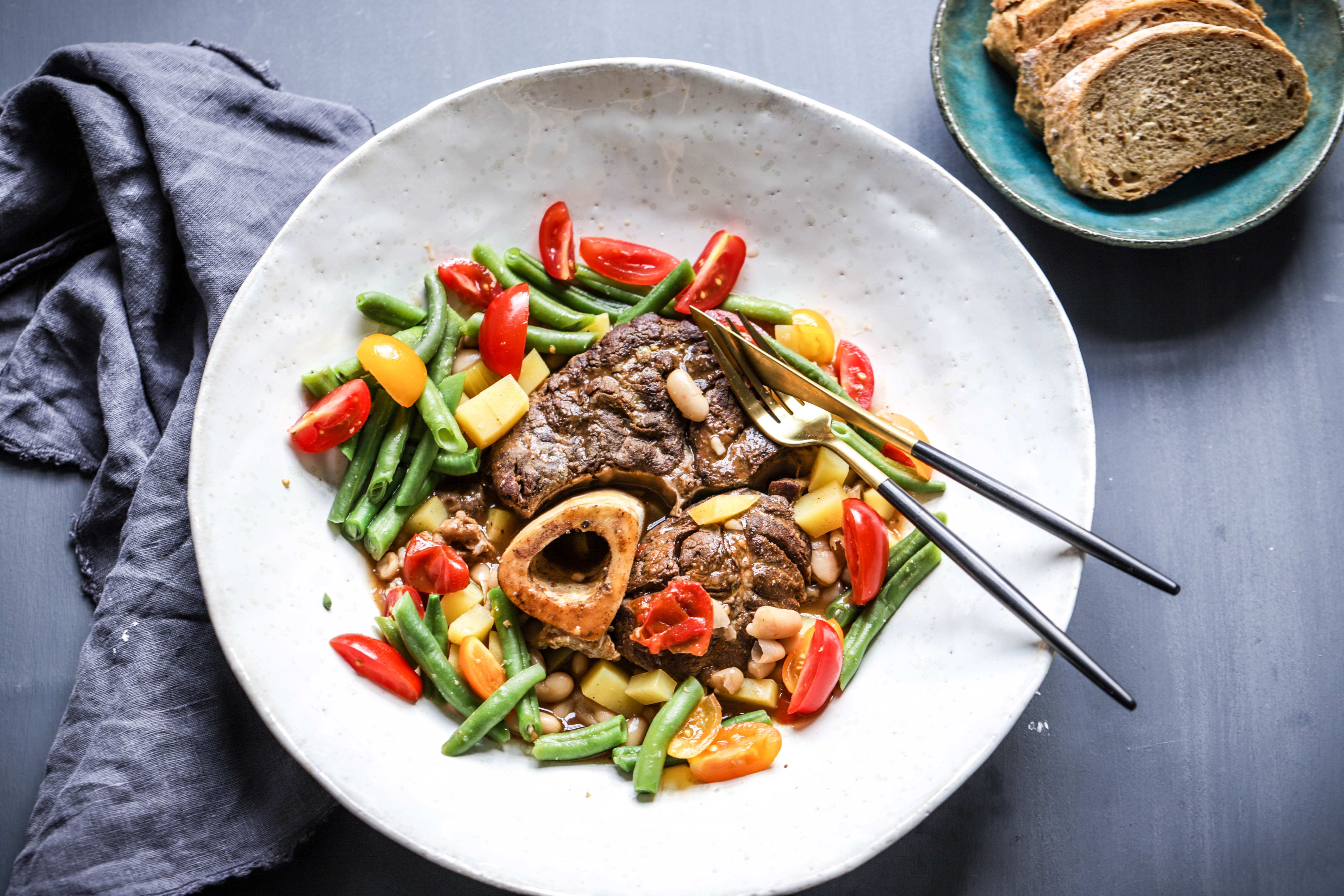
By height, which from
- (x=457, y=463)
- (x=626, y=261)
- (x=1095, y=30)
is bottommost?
(x=457, y=463)

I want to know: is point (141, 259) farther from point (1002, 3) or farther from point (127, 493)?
point (1002, 3)

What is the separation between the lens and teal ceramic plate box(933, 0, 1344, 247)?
4.20 m

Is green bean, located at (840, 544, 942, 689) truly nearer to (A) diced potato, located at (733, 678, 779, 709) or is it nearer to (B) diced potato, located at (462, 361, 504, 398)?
(A) diced potato, located at (733, 678, 779, 709)

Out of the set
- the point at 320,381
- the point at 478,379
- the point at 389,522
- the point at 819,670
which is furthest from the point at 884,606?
the point at 320,381

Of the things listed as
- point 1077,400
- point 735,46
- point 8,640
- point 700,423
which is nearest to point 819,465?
point 700,423

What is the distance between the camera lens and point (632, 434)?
3.86 m

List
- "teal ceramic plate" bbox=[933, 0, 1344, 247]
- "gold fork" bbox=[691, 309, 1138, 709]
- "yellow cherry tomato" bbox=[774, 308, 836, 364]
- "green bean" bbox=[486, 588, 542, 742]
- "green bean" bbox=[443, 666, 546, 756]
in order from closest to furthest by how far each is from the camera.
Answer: "gold fork" bbox=[691, 309, 1138, 709], "green bean" bbox=[443, 666, 546, 756], "green bean" bbox=[486, 588, 542, 742], "yellow cherry tomato" bbox=[774, 308, 836, 364], "teal ceramic plate" bbox=[933, 0, 1344, 247]

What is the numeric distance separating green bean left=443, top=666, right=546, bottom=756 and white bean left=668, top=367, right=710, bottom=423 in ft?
4.24

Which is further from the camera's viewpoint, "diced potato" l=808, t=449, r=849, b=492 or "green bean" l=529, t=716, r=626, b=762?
"diced potato" l=808, t=449, r=849, b=492

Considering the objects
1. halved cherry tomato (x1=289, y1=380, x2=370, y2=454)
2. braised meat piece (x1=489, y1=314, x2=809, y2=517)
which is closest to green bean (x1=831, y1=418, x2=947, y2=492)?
braised meat piece (x1=489, y1=314, x2=809, y2=517)

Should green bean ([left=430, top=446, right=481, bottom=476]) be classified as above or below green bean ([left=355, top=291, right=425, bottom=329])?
below

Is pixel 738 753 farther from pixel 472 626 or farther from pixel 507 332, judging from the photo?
pixel 507 332

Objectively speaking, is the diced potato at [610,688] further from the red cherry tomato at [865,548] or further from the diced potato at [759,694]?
the red cherry tomato at [865,548]

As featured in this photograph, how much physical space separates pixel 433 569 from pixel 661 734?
1187mm
